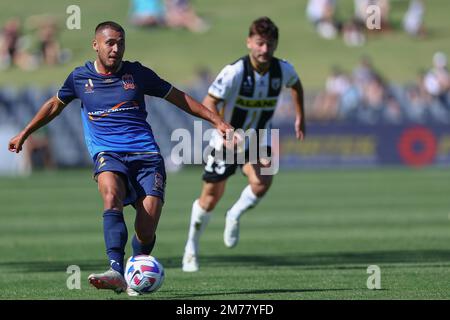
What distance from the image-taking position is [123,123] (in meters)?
9.91

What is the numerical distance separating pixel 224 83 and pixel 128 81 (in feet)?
8.39

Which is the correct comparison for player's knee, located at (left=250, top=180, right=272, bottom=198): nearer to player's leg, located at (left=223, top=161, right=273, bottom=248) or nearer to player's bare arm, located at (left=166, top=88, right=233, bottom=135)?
player's leg, located at (left=223, top=161, right=273, bottom=248)

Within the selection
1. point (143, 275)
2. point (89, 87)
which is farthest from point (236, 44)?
point (143, 275)

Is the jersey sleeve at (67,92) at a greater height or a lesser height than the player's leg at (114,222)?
greater

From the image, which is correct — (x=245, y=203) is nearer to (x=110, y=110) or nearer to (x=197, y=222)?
(x=197, y=222)

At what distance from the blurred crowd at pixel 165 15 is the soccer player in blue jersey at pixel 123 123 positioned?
33.1 m

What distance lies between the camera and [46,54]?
135ft

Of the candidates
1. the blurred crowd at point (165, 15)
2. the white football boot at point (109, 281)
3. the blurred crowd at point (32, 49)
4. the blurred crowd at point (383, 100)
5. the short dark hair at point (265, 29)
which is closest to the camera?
the white football boot at point (109, 281)

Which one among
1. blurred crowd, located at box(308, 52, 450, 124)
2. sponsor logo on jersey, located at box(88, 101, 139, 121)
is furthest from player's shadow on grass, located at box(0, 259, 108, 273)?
blurred crowd, located at box(308, 52, 450, 124)

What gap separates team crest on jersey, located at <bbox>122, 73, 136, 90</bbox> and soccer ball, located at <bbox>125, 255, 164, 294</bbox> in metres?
1.50

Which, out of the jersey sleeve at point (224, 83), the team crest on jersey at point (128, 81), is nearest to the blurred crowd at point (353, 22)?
the jersey sleeve at point (224, 83)

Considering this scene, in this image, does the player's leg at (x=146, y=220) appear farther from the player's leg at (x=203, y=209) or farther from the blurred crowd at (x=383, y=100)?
the blurred crowd at (x=383, y=100)

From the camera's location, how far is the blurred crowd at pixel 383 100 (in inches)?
1281

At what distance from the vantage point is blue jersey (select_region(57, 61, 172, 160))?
9898 mm
